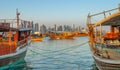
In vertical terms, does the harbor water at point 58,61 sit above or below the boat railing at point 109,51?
below

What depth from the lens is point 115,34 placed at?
2869 cm

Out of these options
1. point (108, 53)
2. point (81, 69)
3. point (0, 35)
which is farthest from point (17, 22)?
point (108, 53)

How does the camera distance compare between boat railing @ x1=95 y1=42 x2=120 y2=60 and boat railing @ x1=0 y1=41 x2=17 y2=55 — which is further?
boat railing @ x1=0 y1=41 x2=17 y2=55

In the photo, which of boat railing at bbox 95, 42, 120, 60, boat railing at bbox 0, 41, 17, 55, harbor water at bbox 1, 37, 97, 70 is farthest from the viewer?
harbor water at bbox 1, 37, 97, 70

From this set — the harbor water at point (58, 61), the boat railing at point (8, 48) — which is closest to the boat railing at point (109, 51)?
the harbor water at point (58, 61)

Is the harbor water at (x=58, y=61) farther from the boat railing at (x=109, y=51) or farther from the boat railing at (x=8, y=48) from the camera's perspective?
the boat railing at (x=109, y=51)

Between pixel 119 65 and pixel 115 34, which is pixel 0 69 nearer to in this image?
pixel 119 65

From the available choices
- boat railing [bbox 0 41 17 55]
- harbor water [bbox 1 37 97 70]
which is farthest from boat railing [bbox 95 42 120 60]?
boat railing [bbox 0 41 17 55]

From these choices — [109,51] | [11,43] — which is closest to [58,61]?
[11,43]

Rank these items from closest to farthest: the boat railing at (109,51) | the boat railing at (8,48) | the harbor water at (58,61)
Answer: the boat railing at (109,51)
the boat railing at (8,48)
the harbor water at (58,61)

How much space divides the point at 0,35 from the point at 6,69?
8986 mm

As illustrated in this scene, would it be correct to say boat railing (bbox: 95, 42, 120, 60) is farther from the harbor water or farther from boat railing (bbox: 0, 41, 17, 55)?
boat railing (bbox: 0, 41, 17, 55)

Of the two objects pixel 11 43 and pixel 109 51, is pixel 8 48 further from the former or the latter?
pixel 109 51

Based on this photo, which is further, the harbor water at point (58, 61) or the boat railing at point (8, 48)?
the harbor water at point (58, 61)
